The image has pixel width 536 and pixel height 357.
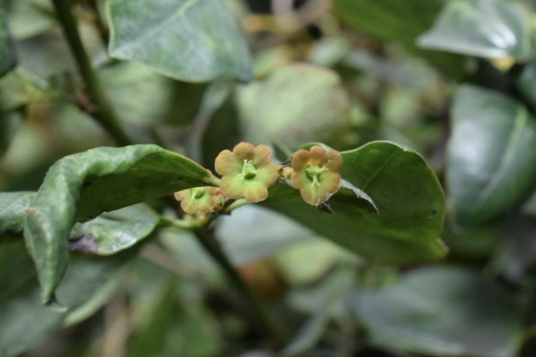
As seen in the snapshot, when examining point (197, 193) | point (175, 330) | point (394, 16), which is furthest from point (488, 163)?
point (175, 330)

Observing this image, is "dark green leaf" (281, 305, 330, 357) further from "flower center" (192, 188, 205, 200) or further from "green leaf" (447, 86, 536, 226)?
"flower center" (192, 188, 205, 200)

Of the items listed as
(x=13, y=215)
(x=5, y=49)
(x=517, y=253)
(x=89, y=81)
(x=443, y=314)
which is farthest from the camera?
(x=517, y=253)

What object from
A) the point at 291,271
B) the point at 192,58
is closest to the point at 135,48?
the point at 192,58

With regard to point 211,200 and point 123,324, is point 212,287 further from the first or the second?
point 211,200

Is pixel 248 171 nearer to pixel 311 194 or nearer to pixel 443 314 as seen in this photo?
pixel 311 194

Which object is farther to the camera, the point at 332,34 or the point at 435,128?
the point at 332,34

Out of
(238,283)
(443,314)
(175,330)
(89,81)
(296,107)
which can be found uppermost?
(89,81)

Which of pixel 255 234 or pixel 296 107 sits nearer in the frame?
pixel 296 107
